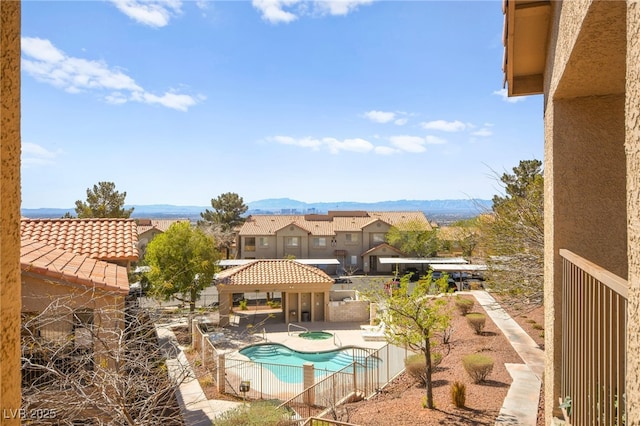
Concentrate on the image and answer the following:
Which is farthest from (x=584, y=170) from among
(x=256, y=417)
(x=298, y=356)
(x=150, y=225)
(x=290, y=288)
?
(x=150, y=225)

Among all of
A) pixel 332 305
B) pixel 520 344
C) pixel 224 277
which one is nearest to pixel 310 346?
pixel 332 305

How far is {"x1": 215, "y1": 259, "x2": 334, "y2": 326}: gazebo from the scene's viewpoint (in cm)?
2900

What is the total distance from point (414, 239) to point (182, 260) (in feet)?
115

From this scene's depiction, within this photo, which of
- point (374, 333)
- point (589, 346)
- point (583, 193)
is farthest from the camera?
point (374, 333)

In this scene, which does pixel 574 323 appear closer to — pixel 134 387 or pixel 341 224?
pixel 134 387

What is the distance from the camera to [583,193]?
Answer: 453 centimetres

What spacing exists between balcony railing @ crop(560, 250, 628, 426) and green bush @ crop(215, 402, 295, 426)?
8.00m

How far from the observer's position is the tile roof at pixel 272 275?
2931cm

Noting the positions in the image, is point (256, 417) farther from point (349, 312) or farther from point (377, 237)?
point (377, 237)

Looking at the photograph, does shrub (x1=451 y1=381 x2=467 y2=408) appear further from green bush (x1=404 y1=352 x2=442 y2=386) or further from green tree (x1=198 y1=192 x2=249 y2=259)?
green tree (x1=198 y1=192 x2=249 y2=259)

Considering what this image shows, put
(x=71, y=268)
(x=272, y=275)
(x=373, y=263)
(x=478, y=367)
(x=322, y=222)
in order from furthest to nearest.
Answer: (x=322, y=222)
(x=373, y=263)
(x=272, y=275)
(x=478, y=367)
(x=71, y=268)

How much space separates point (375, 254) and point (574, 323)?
52.5 metres

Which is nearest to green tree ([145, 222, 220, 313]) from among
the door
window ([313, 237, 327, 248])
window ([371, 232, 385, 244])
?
window ([313, 237, 327, 248])

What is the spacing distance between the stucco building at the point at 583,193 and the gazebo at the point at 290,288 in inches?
977
